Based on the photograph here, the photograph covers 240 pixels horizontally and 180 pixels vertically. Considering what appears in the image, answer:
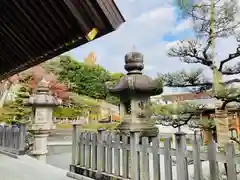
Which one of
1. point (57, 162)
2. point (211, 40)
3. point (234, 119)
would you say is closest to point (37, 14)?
point (211, 40)

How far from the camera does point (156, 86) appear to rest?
15.9 feet

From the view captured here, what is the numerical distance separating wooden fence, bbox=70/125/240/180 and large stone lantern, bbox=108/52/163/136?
2.70ft

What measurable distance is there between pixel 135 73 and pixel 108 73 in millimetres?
20818

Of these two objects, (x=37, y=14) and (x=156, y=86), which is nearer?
(x=37, y=14)

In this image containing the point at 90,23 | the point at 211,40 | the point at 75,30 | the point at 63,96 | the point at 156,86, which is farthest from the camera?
the point at 63,96

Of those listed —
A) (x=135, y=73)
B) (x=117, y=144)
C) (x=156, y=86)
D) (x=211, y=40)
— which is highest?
(x=211, y=40)

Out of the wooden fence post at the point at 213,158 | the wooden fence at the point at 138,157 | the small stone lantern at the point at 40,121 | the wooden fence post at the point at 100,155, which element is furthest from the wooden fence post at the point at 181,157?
the small stone lantern at the point at 40,121

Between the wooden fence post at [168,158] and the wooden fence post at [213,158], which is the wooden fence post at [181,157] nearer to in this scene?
the wooden fence post at [168,158]

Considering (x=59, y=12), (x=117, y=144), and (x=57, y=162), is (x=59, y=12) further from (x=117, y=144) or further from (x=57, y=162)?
(x=57, y=162)

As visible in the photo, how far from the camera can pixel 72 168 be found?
15.0 feet

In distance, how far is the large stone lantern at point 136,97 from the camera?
4.73m

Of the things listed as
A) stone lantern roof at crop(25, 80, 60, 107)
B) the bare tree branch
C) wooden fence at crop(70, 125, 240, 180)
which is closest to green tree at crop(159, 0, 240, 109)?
the bare tree branch

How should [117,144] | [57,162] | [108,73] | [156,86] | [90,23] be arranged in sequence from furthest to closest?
1. [108,73]
2. [57,162]
3. [156,86]
4. [117,144]
5. [90,23]

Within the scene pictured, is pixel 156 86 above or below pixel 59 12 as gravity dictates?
below
